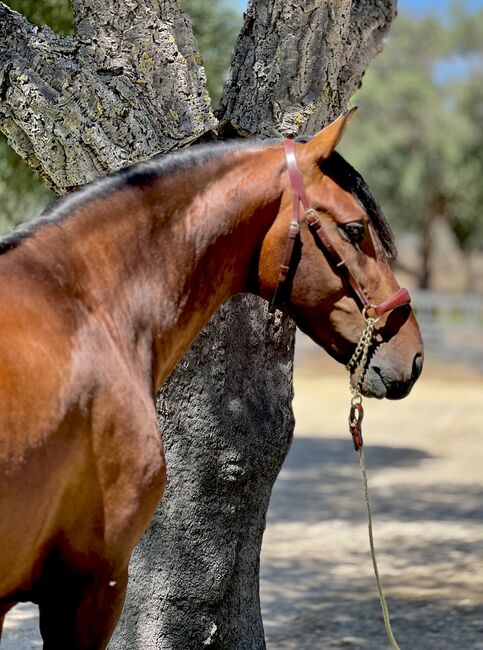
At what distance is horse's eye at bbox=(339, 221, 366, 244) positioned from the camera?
3.09 m

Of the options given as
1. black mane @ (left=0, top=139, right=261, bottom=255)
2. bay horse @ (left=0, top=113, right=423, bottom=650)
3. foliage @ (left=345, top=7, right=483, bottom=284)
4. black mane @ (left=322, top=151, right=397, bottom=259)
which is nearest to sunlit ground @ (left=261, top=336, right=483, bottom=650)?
bay horse @ (left=0, top=113, right=423, bottom=650)

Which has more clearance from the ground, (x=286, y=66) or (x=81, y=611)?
(x=286, y=66)

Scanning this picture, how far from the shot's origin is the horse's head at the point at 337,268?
308 cm

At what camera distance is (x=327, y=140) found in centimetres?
305

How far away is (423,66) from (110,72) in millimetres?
39991

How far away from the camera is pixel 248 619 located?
A: 14.4ft

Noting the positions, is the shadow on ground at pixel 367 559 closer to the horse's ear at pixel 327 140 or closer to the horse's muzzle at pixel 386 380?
the horse's muzzle at pixel 386 380

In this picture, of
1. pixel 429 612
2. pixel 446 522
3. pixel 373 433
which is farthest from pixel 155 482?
pixel 373 433

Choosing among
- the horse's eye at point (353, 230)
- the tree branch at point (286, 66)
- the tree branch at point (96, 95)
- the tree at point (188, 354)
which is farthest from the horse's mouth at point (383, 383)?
the tree branch at point (286, 66)

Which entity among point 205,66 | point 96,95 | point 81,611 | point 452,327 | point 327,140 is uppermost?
point 452,327

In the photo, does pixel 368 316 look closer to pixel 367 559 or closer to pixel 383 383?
pixel 383 383

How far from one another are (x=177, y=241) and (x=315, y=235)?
1.33 ft

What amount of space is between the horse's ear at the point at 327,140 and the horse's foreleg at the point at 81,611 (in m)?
1.30

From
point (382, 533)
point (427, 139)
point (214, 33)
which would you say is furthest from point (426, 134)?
point (382, 533)
